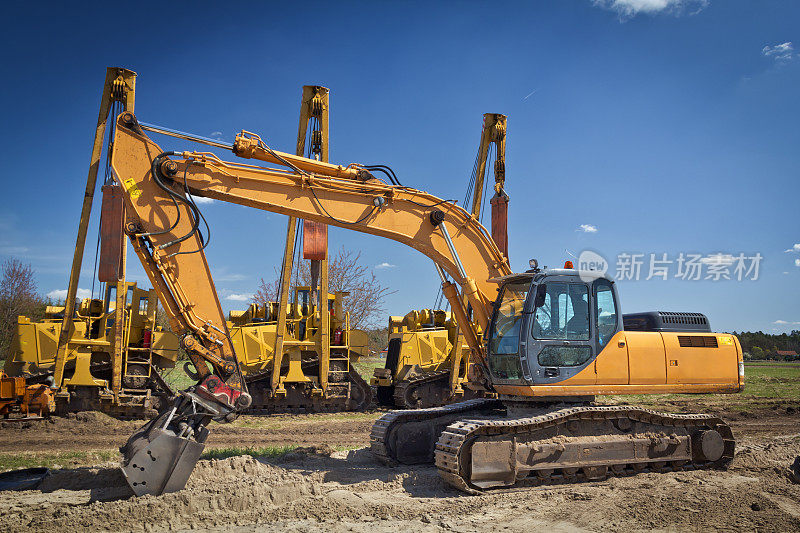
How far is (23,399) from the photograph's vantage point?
1191 centimetres

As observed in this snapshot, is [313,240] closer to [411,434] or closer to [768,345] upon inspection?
[411,434]

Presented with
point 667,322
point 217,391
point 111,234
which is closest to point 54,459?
point 217,391

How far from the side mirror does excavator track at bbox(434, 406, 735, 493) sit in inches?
55.8

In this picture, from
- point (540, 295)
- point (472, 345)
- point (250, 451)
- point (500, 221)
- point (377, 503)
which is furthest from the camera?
point (500, 221)

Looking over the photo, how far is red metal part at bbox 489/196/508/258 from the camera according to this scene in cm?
1498

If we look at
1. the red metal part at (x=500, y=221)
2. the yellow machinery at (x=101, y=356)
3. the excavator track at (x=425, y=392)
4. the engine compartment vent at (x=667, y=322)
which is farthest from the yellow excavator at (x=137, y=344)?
the engine compartment vent at (x=667, y=322)

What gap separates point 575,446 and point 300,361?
10080mm

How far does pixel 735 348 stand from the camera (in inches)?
349

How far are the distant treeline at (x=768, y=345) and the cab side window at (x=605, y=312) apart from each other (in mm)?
54447

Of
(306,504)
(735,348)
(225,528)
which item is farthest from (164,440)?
(735,348)

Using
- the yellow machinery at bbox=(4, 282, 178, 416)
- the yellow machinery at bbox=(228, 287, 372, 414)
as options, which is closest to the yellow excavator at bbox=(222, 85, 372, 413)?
the yellow machinery at bbox=(228, 287, 372, 414)

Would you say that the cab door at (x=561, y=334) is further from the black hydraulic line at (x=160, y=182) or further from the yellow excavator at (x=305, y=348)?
the yellow excavator at (x=305, y=348)

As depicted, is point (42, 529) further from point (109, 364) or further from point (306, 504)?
point (109, 364)

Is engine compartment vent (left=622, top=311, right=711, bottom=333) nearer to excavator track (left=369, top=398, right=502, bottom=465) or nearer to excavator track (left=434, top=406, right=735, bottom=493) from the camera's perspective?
excavator track (left=434, top=406, right=735, bottom=493)
